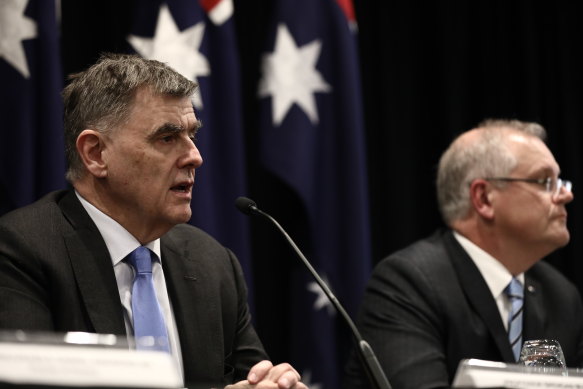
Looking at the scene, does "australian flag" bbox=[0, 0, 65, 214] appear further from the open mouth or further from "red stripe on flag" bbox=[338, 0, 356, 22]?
"red stripe on flag" bbox=[338, 0, 356, 22]

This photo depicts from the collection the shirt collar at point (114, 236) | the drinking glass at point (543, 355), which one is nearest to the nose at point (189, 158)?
the shirt collar at point (114, 236)

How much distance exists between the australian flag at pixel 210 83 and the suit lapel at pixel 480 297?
→ 96 centimetres

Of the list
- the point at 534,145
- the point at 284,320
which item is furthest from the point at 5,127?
the point at 534,145

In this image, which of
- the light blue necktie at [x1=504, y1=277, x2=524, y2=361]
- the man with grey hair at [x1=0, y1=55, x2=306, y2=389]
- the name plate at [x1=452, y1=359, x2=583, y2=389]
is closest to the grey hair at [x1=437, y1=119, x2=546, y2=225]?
the light blue necktie at [x1=504, y1=277, x2=524, y2=361]

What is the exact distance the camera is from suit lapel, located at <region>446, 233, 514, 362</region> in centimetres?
338

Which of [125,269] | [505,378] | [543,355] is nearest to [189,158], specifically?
[125,269]

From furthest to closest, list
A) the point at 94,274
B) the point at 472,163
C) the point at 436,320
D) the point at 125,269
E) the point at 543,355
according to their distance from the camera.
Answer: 1. the point at 472,163
2. the point at 436,320
3. the point at 125,269
4. the point at 94,274
5. the point at 543,355

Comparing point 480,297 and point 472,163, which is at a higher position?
point 472,163

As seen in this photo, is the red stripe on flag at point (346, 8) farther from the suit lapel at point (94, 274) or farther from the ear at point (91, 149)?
the suit lapel at point (94, 274)

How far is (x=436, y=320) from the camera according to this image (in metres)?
3.38

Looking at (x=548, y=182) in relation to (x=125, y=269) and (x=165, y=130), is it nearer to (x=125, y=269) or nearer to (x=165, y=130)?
(x=165, y=130)

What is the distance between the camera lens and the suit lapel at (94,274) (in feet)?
8.18

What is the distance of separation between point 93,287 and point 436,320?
55.8 inches

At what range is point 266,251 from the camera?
182 inches
